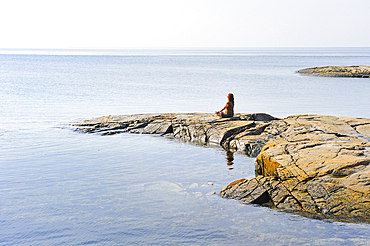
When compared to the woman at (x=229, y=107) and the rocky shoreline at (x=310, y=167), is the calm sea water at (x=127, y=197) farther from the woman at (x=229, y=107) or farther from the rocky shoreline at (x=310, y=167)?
the woman at (x=229, y=107)

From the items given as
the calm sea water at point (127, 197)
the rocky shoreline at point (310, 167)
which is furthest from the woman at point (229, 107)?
the calm sea water at point (127, 197)

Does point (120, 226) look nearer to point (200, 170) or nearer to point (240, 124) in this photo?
point (200, 170)

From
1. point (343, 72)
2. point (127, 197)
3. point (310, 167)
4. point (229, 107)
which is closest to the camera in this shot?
point (310, 167)

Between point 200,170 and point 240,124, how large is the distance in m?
5.92

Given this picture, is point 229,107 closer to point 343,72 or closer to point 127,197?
point 127,197

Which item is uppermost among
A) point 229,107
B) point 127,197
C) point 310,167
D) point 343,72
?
point 229,107

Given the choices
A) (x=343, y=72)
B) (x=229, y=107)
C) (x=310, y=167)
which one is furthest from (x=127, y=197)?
(x=343, y=72)

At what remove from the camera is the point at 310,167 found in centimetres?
1119

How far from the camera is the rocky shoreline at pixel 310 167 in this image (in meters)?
10.2

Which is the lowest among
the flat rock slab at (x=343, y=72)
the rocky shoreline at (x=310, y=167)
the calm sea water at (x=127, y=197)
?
the flat rock slab at (x=343, y=72)

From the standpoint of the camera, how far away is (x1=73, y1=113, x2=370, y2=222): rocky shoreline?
10164mm

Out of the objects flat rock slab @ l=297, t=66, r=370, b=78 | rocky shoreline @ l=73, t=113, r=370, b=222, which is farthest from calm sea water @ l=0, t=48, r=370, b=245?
flat rock slab @ l=297, t=66, r=370, b=78

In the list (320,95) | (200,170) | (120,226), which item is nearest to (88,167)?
(200,170)

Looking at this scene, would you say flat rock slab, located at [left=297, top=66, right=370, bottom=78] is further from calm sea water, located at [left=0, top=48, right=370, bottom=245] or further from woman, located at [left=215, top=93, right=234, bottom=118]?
calm sea water, located at [left=0, top=48, right=370, bottom=245]
